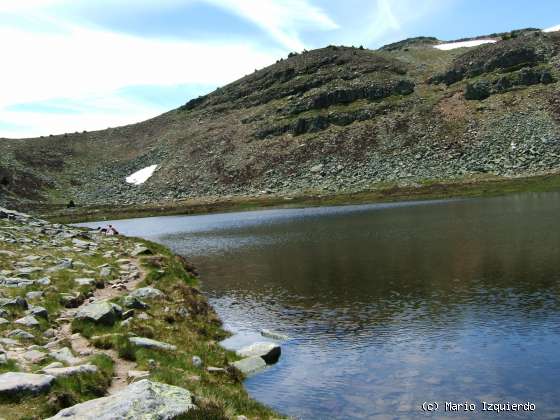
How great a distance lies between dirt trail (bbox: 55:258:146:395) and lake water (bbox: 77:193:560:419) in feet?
14.4

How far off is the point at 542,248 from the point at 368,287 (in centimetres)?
1580

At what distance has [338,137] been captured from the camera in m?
138

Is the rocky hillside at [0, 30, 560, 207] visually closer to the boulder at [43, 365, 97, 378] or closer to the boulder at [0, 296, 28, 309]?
the boulder at [0, 296, 28, 309]

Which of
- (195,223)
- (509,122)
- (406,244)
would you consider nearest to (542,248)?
(406,244)

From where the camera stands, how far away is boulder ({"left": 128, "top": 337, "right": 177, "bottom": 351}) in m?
17.5

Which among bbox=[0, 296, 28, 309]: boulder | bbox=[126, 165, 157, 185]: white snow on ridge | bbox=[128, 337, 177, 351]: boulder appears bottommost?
bbox=[128, 337, 177, 351]: boulder

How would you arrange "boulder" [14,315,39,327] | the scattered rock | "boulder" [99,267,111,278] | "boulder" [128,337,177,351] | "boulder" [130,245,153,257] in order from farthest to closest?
"boulder" [130,245,153,257] < "boulder" [99,267,111,278] < "boulder" [128,337,177,351] < "boulder" [14,315,39,327] < the scattered rock

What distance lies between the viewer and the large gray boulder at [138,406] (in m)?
10.3

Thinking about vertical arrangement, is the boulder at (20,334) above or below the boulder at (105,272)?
above

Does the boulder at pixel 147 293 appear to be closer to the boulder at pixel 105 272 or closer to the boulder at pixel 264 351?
the boulder at pixel 105 272

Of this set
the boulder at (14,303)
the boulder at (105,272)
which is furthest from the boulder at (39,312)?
the boulder at (105,272)

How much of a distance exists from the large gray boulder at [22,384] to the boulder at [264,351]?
8.63 m

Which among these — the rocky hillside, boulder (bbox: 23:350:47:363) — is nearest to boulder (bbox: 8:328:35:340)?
boulder (bbox: 23:350:47:363)

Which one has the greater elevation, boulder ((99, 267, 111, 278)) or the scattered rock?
boulder ((99, 267, 111, 278))
